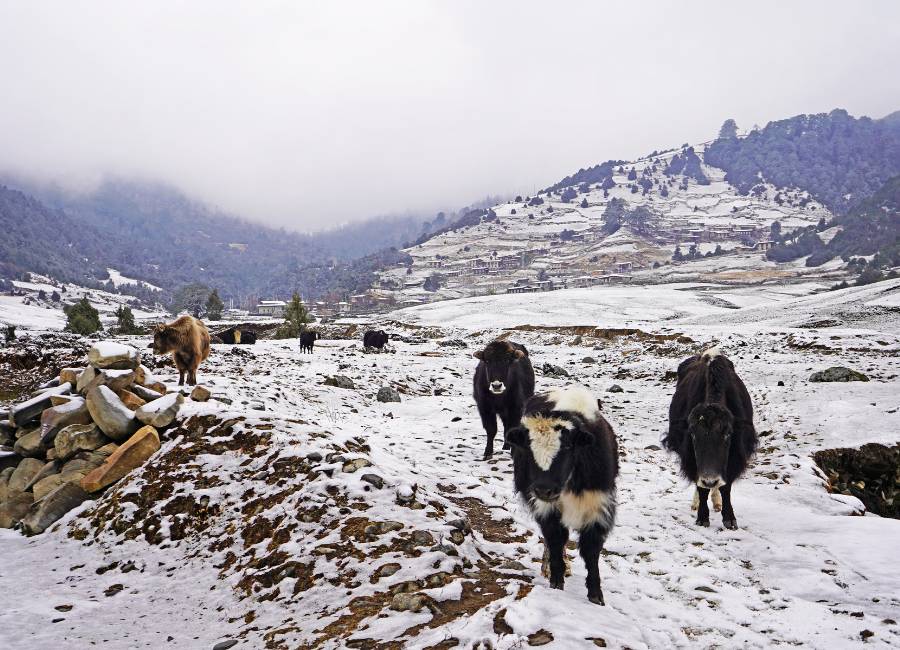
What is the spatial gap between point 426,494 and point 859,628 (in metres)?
5.01

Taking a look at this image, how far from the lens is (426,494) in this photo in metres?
7.30

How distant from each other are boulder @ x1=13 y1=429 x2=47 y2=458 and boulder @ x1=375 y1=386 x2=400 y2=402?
9789mm

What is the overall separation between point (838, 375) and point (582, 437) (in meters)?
16.1

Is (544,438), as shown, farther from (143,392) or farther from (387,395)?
(387,395)

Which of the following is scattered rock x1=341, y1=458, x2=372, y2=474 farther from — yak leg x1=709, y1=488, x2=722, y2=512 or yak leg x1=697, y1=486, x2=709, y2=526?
yak leg x1=709, y1=488, x2=722, y2=512

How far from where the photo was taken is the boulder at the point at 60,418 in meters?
9.71

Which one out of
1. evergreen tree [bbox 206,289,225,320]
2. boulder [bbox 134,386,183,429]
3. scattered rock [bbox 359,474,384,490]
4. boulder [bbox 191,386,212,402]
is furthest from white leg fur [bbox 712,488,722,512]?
evergreen tree [bbox 206,289,225,320]

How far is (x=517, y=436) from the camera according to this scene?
550 cm

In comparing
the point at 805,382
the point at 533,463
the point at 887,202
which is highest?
the point at 887,202

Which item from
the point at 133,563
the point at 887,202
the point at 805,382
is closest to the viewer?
the point at 133,563

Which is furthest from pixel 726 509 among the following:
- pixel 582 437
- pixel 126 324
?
→ pixel 126 324

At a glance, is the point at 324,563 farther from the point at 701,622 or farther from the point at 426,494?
the point at 701,622

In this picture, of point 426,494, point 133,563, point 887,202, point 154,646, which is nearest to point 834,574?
point 426,494

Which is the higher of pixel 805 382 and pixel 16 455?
pixel 16 455
